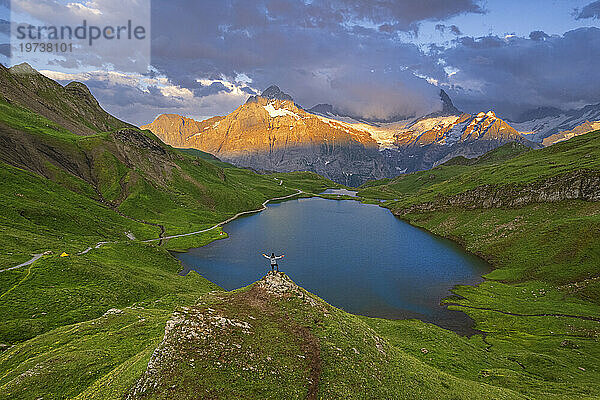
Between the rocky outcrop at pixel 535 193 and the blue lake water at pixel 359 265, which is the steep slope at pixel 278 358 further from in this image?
the rocky outcrop at pixel 535 193

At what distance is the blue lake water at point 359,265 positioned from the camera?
246 ft

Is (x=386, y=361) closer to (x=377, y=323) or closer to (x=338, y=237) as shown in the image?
(x=377, y=323)

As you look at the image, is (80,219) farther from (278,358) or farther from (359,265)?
(278,358)

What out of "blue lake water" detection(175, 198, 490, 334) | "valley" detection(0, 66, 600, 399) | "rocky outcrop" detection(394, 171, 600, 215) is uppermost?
"rocky outcrop" detection(394, 171, 600, 215)

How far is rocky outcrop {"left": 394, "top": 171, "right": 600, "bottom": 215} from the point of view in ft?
365

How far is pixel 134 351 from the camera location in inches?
1192

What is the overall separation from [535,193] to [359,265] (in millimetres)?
87027

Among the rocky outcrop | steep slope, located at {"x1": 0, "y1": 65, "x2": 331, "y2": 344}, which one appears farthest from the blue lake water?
the rocky outcrop

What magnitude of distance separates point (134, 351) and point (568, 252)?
10793cm

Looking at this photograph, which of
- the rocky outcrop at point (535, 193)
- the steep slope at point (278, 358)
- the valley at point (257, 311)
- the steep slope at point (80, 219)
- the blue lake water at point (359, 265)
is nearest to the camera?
the steep slope at point (278, 358)

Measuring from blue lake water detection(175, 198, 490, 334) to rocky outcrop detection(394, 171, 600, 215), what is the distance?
29.6 metres

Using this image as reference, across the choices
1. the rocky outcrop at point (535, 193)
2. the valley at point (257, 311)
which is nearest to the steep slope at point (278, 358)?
the valley at point (257, 311)

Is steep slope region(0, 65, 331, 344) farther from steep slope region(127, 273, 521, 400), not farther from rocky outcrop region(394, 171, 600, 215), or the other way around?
rocky outcrop region(394, 171, 600, 215)

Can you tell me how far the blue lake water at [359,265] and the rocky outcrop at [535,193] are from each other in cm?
2964
